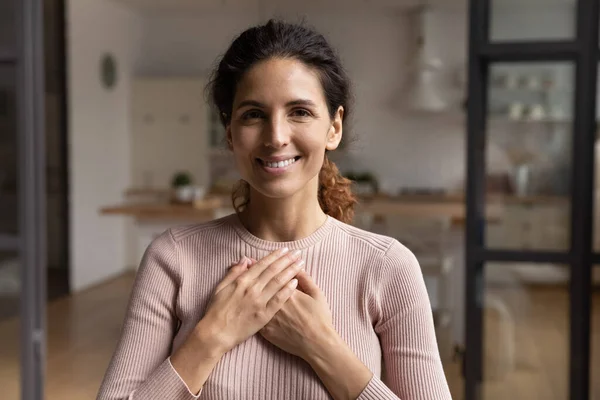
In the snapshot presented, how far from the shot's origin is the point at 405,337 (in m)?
1.18

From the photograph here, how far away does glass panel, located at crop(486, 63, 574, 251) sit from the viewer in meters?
2.65

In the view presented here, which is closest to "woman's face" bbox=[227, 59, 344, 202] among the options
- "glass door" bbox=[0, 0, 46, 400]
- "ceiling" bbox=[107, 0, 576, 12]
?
"glass door" bbox=[0, 0, 46, 400]

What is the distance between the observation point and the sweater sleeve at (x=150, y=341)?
1142mm

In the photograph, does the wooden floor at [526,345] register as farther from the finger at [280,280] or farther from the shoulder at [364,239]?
the finger at [280,280]

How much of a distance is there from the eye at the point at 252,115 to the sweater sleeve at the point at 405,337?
301 mm

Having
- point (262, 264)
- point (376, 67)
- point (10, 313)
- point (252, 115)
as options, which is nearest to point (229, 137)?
point (252, 115)

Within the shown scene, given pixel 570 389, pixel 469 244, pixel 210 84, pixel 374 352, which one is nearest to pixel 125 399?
pixel 374 352

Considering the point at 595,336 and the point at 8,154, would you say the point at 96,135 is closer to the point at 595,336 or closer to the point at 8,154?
the point at 8,154

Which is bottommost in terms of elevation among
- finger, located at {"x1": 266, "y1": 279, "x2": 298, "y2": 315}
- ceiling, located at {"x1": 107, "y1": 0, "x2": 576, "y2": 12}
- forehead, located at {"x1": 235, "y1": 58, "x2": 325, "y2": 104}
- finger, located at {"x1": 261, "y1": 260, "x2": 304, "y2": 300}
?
finger, located at {"x1": 266, "y1": 279, "x2": 298, "y2": 315}

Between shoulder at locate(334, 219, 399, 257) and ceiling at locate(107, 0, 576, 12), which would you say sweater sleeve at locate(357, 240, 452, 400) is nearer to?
shoulder at locate(334, 219, 399, 257)

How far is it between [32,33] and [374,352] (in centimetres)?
227

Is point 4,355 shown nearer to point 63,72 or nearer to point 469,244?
point 469,244

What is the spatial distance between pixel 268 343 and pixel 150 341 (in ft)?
0.60

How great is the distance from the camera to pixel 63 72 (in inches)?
278
